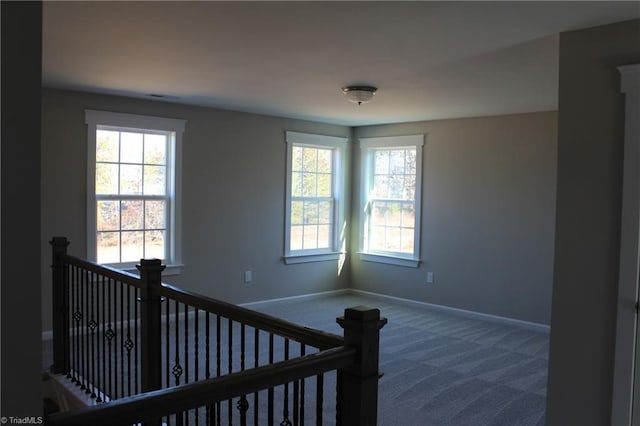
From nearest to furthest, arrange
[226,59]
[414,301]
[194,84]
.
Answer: [226,59], [194,84], [414,301]

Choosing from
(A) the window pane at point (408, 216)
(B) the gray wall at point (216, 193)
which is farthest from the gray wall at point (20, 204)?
(A) the window pane at point (408, 216)

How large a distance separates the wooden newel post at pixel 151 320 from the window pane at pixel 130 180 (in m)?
3.02

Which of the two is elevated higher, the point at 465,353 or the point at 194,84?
the point at 194,84

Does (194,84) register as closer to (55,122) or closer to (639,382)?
(55,122)

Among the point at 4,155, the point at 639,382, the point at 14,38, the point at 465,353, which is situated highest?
the point at 14,38

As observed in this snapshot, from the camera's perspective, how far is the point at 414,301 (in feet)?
22.2

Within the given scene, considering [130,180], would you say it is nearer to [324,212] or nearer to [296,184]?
[296,184]

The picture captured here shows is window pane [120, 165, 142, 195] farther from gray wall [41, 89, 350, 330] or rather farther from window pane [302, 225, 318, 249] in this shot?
window pane [302, 225, 318, 249]

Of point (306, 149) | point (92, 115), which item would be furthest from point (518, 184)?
point (92, 115)

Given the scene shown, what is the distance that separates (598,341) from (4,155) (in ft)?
9.38

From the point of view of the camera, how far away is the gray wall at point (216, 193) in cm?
498

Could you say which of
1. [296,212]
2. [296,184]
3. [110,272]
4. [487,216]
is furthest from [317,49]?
[296,212]

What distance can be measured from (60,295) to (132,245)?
5.76ft

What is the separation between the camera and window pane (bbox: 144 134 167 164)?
5.56 meters
